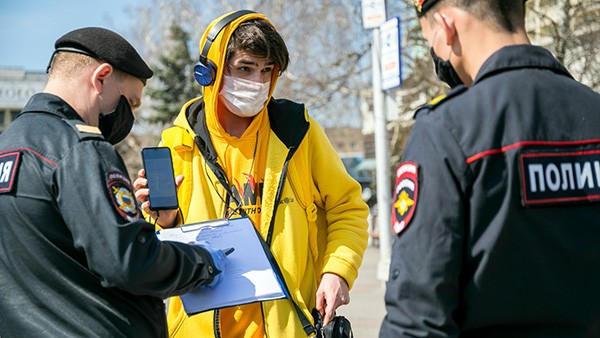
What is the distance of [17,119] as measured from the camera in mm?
2564

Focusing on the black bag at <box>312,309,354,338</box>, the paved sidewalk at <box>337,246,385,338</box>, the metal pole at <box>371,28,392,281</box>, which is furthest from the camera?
the metal pole at <box>371,28,392,281</box>

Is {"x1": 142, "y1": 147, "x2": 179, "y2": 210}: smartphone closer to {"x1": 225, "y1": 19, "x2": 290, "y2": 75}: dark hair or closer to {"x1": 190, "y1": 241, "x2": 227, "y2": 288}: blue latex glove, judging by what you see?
{"x1": 190, "y1": 241, "x2": 227, "y2": 288}: blue latex glove

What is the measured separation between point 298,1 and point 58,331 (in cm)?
1969

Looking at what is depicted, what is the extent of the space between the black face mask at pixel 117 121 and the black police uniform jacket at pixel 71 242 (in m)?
0.25

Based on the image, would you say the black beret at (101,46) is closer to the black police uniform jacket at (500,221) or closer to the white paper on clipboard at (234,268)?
the white paper on clipboard at (234,268)

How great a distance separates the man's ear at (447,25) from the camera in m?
2.10

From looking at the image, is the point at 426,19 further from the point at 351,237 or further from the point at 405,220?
the point at 351,237

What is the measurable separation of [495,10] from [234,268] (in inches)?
55.0

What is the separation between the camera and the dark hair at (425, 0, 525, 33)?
207 cm

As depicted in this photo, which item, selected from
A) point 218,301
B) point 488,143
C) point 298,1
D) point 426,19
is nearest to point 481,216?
point 488,143

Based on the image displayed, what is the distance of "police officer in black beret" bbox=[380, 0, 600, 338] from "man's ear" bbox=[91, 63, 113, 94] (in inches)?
44.3

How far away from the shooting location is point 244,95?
134 inches

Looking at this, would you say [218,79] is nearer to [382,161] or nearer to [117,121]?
[117,121]

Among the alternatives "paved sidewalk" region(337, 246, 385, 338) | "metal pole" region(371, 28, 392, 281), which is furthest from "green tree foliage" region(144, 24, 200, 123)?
"metal pole" region(371, 28, 392, 281)
